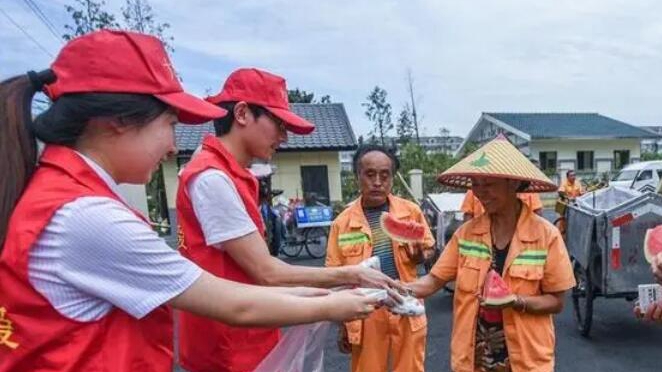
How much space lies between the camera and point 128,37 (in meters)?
1.15

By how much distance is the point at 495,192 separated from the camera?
2.32 metres

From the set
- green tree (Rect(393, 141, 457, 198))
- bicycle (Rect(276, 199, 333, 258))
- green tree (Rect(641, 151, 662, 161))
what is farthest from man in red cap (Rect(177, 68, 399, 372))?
green tree (Rect(641, 151, 662, 161))

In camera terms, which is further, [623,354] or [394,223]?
[623,354]

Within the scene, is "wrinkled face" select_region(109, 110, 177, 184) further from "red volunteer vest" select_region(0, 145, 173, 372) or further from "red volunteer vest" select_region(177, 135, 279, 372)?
"red volunteer vest" select_region(177, 135, 279, 372)

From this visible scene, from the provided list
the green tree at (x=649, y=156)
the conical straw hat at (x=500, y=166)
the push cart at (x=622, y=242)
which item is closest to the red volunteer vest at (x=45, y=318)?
the conical straw hat at (x=500, y=166)

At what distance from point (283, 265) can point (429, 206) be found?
583cm

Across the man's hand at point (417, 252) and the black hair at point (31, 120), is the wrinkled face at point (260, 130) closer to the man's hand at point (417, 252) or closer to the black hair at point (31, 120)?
the black hair at point (31, 120)

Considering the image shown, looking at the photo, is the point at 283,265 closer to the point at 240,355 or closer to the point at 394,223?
the point at 240,355

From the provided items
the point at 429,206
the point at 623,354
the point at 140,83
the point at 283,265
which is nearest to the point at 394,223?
the point at 283,265

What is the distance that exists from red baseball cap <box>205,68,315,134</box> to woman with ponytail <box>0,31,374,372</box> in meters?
0.70

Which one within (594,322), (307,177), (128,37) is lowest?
(594,322)

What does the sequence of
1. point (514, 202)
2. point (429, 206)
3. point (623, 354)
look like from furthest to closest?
point (429, 206)
point (623, 354)
point (514, 202)

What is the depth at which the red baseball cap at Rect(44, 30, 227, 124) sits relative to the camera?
109cm

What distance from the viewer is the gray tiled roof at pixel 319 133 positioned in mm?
14509
